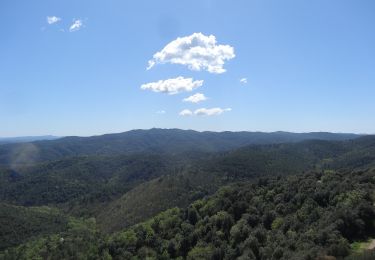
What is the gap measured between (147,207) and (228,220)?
95.6 meters

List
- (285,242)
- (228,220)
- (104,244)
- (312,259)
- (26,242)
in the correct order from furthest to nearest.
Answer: (26,242), (104,244), (228,220), (285,242), (312,259)

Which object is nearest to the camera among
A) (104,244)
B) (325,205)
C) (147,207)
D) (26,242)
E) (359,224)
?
(359,224)

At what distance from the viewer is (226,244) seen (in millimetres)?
84812

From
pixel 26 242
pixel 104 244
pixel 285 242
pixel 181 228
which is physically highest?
pixel 285 242

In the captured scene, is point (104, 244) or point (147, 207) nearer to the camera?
point (104, 244)

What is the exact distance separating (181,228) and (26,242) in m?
95.8

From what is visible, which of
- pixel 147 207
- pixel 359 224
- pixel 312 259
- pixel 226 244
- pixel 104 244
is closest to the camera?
pixel 312 259

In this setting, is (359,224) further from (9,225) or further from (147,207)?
(9,225)

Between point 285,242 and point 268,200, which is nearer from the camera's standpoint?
point 285,242

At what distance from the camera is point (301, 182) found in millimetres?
97375

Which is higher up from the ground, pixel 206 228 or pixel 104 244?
pixel 206 228

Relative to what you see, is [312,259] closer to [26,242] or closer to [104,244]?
[104,244]

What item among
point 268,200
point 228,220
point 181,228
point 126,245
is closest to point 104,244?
point 126,245

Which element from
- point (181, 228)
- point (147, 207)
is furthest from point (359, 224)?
point (147, 207)
